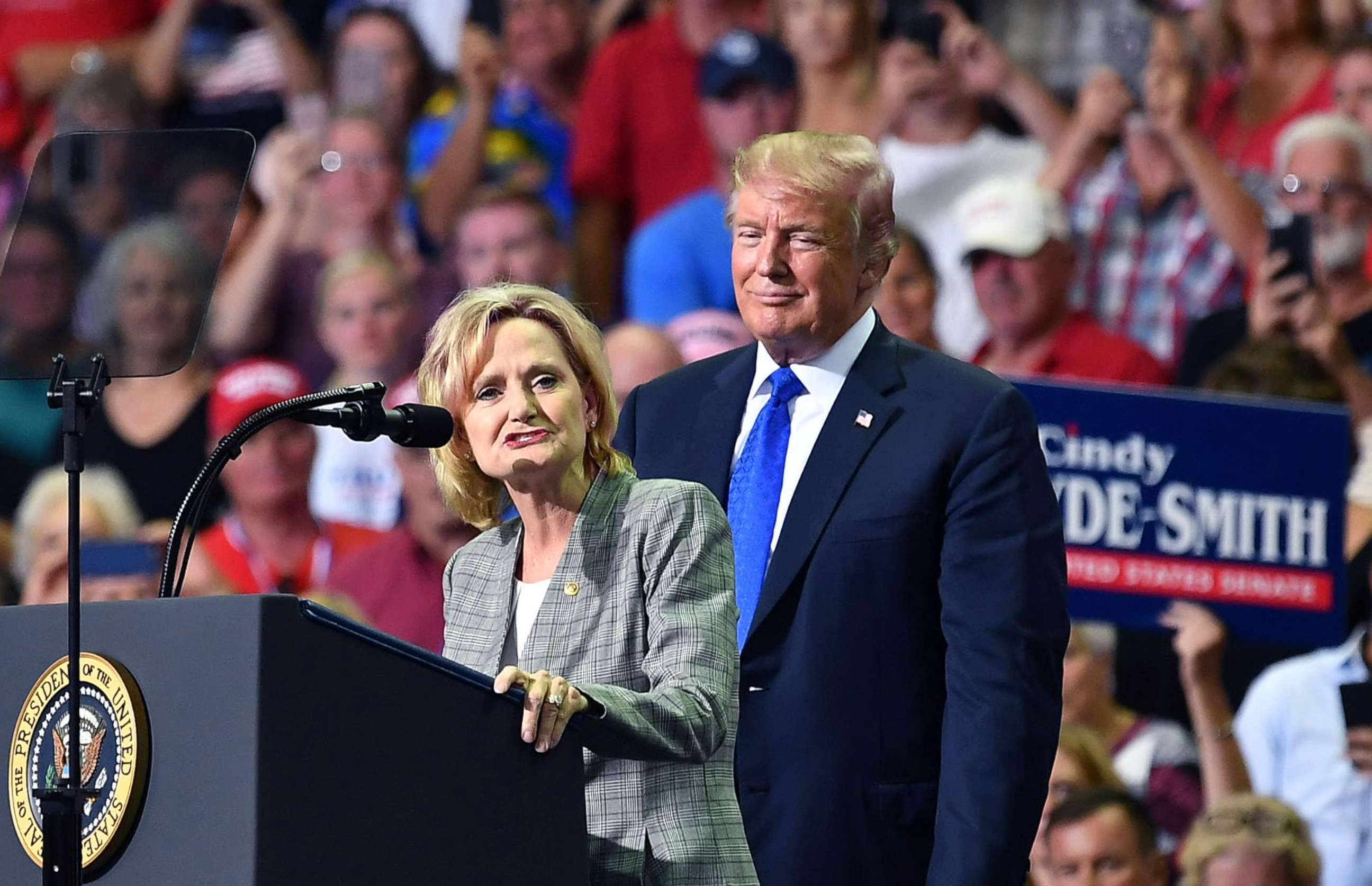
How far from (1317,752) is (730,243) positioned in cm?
216

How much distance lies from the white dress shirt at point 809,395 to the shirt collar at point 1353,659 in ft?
8.82

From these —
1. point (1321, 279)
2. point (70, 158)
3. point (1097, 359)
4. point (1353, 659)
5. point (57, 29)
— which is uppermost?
point (57, 29)

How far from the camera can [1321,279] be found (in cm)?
536

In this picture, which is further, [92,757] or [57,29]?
[57,29]

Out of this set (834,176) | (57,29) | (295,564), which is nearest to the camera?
(834,176)

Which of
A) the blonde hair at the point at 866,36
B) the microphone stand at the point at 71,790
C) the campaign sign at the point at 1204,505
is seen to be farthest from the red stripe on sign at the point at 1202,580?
the microphone stand at the point at 71,790

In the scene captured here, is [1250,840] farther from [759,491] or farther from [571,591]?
[571,591]

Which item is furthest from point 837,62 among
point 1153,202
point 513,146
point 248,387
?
point 248,387

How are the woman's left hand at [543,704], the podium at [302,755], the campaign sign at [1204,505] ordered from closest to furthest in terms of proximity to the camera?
the podium at [302,755] < the woman's left hand at [543,704] < the campaign sign at [1204,505]

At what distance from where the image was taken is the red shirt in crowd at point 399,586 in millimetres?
5664

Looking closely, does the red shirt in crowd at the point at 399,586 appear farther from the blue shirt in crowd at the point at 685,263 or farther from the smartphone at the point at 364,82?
the smartphone at the point at 364,82

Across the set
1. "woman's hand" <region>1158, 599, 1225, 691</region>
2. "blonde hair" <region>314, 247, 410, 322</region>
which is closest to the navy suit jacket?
"woman's hand" <region>1158, 599, 1225, 691</region>

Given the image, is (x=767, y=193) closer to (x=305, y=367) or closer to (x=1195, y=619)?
(x=1195, y=619)

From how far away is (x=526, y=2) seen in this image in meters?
6.46
